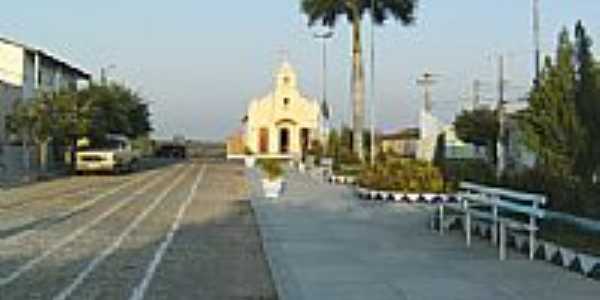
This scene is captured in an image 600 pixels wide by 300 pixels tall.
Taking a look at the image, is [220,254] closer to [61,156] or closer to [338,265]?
[338,265]

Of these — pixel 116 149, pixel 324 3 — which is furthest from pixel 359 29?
pixel 116 149

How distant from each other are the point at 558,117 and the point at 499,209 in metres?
1.74

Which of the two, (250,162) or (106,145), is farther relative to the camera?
(250,162)

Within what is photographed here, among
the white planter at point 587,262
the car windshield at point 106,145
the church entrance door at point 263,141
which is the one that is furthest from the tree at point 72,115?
the white planter at point 587,262

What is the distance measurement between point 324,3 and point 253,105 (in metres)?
42.5

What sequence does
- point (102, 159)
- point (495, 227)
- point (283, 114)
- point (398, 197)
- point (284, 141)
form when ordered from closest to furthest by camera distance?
1. point (495, 227)
2. point (398, 197)
3. point (102, 159)
4. point (283, 114)
5. point (284, 141)

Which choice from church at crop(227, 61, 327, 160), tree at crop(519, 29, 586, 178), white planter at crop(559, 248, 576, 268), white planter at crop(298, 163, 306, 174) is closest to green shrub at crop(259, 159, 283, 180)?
tree at crop(519, 29, 586, 178)

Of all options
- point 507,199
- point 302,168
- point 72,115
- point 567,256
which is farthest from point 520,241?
point 302,168

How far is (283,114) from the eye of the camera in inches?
3720

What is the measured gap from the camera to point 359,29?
2008 inches

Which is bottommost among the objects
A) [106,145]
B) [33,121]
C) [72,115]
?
[106,145]

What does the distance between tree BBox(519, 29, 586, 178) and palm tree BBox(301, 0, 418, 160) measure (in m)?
31.4

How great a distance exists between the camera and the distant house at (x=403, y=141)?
7490 cm

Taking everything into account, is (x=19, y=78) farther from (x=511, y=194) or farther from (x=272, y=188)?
(x=511, y=194)
